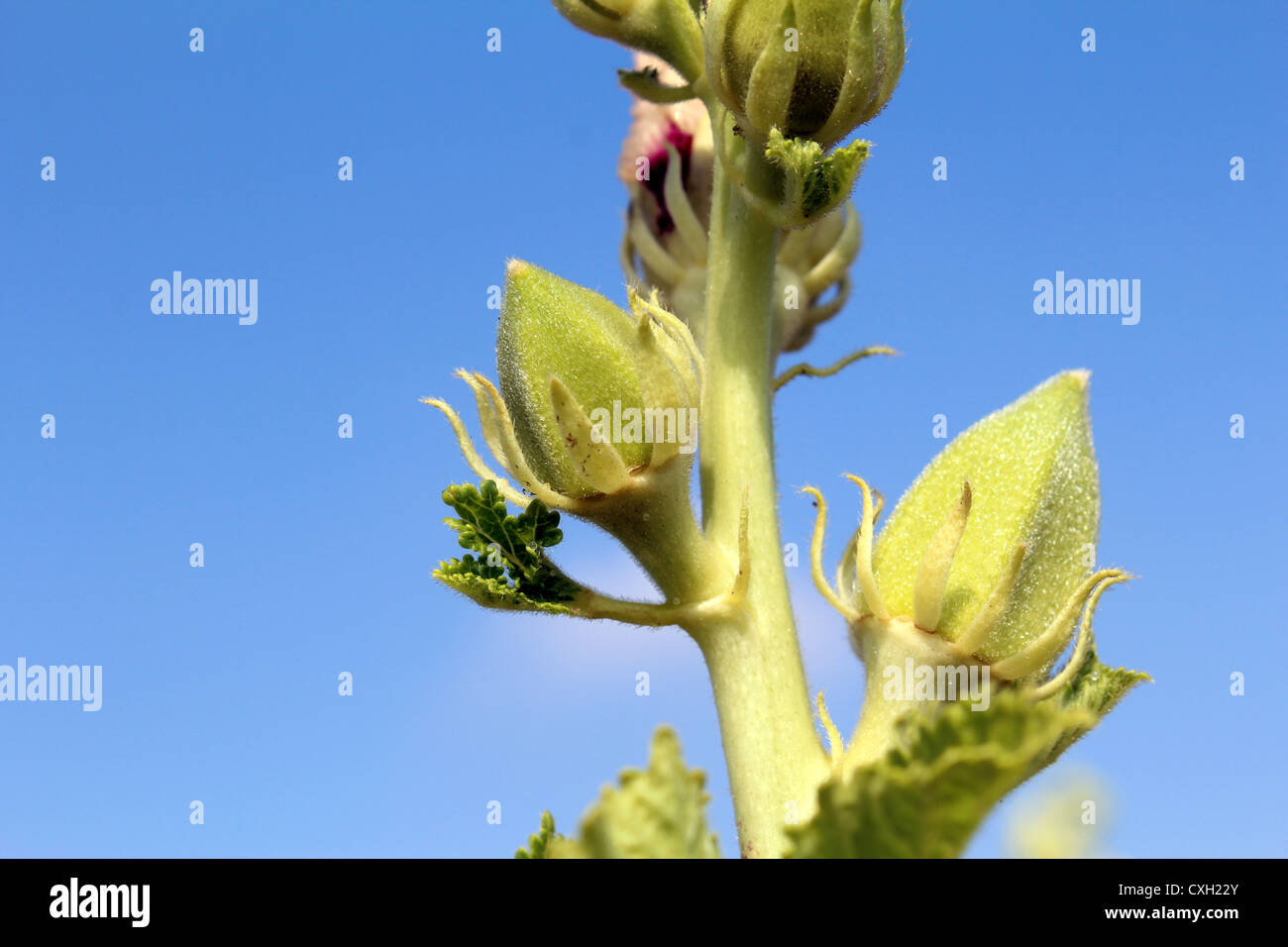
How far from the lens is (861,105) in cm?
267

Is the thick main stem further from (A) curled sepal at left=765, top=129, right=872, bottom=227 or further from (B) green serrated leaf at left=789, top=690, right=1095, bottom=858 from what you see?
(B) green serrated leaf at left=789, top=690, right=1095, bottom=858

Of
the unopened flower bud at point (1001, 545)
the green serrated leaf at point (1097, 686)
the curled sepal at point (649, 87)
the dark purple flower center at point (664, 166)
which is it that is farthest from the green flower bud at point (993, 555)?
the dark purple flower center at point (664, 166)

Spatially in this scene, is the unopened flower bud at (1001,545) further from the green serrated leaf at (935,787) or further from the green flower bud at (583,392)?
the green serrated leaf at (935,787)

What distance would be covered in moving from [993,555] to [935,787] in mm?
1098

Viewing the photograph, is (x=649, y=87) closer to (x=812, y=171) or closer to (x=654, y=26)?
(x=654, y=26)

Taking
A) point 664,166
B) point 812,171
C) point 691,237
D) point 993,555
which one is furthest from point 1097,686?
point 664,166

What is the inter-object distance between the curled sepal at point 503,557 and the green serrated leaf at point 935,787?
1129mm

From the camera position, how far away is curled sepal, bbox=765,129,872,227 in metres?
2.59

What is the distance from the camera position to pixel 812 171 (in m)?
2.64

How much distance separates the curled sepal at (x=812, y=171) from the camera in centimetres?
259
